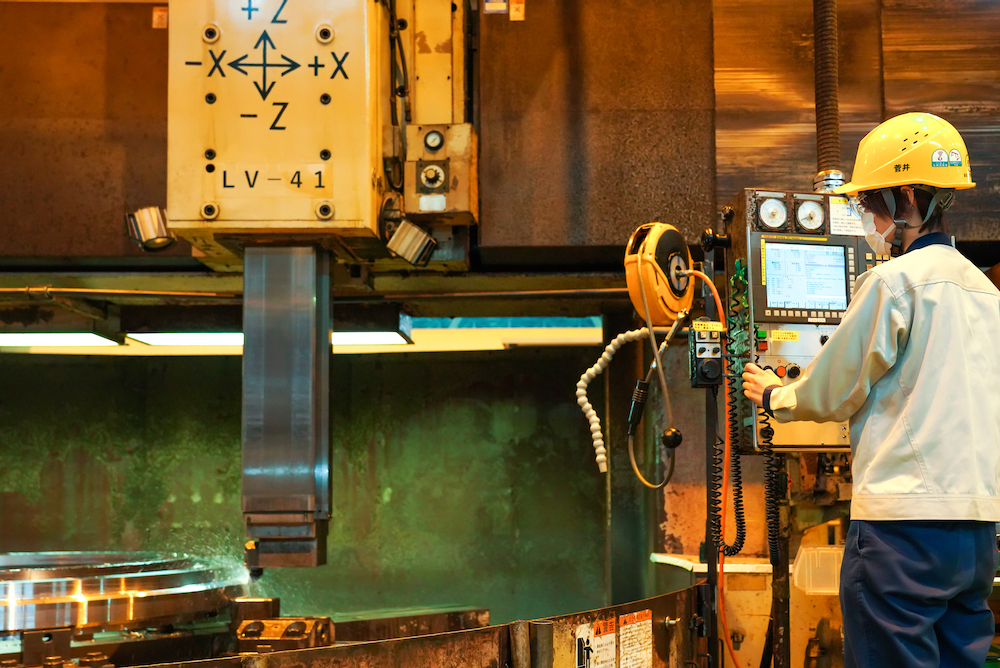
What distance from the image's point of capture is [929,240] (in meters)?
2.17

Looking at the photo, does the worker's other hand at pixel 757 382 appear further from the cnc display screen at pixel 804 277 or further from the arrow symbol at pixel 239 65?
the arrow symbol at pixel 239 65

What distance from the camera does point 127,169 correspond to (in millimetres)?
4023

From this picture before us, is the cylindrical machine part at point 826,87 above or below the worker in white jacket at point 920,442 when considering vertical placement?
above

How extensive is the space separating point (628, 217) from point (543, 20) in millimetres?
1042

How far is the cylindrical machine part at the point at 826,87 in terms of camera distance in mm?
3297

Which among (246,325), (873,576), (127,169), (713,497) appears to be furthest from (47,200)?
(873,576)

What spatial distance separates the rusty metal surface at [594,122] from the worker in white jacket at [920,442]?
5.87 feet

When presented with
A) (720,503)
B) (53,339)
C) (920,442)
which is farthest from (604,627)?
(53,339)

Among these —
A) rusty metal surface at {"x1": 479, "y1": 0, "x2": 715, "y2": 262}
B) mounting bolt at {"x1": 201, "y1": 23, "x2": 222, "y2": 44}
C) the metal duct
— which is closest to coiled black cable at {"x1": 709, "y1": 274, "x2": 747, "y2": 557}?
the metal duct

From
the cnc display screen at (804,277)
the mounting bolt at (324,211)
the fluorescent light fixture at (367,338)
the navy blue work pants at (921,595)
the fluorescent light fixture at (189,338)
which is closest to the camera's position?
the navy blue work pants at (921,595)

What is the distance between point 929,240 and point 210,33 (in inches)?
105

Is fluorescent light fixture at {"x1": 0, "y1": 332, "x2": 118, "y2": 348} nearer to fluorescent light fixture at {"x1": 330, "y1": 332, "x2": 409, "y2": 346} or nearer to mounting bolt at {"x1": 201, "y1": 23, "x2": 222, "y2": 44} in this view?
fluorescent light fixture at {"x1": 330, "y1": 332, "x2": 409, "y2": 346}

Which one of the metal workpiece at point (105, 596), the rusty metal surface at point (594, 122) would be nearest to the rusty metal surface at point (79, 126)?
the metal workpiece at point (105, 596)

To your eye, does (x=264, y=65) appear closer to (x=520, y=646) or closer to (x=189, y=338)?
(x=189, y=338)
